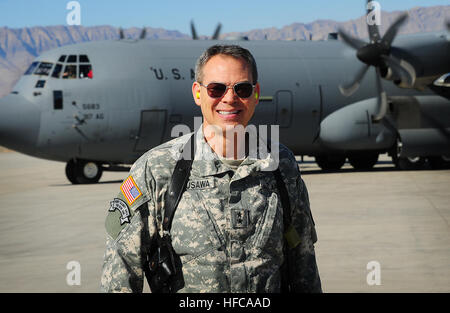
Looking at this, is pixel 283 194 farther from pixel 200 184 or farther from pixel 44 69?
pixel 44 69

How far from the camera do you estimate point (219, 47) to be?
3.38m

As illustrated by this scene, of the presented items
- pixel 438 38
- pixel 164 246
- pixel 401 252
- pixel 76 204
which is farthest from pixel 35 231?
pixel 438 38

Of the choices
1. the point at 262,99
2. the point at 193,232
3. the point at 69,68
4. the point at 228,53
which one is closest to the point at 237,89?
the point at 228,53

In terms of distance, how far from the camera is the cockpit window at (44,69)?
818 inches

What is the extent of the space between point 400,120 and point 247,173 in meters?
21.6

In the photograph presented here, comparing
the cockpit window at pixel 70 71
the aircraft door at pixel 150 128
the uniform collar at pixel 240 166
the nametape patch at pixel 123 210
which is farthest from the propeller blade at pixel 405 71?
the nametape patch at pixel 123 210

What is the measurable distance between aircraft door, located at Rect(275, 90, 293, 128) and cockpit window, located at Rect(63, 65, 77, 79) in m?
6.40

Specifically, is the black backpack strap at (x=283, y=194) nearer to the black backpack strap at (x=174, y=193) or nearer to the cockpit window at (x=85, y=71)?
the black backpack strap at (x=174, y=193)

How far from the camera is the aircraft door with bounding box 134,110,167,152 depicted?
2116 cm

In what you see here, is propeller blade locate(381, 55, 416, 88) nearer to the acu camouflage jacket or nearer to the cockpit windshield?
the cockpit windshield

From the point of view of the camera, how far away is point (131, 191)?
327 centimetres

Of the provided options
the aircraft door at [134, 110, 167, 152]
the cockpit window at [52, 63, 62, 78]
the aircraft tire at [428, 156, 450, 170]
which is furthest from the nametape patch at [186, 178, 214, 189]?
the aircraft tire at [428, 156, 450, 170]

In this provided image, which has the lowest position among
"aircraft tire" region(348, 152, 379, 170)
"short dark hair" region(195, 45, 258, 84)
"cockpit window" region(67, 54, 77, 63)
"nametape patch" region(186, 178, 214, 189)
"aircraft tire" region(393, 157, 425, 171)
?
"nametape patch" region(186, 178, 214, 189)
